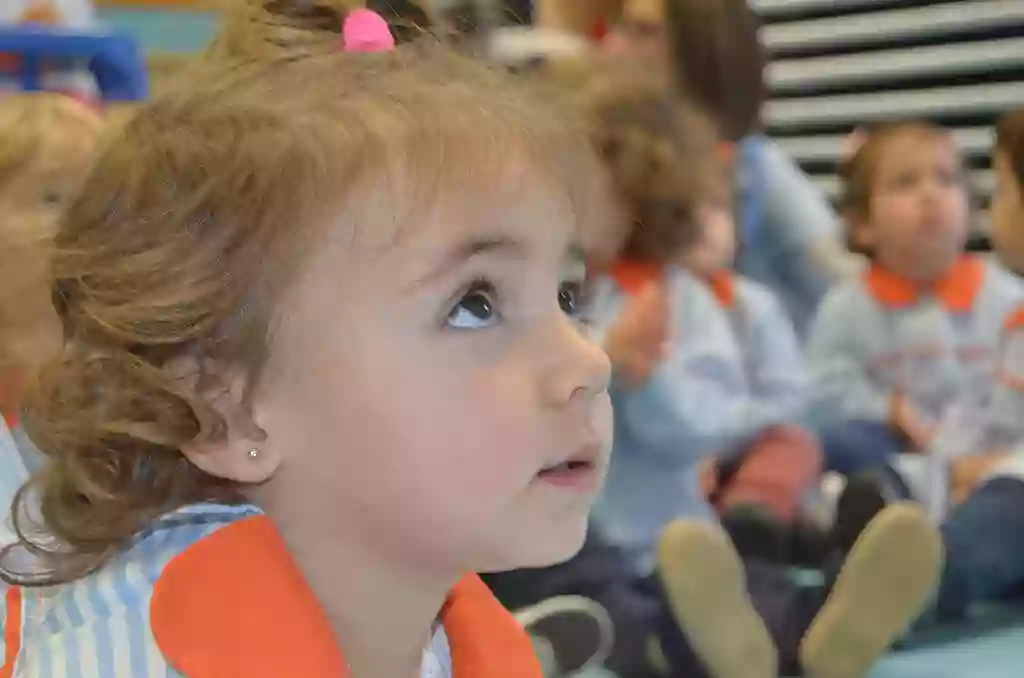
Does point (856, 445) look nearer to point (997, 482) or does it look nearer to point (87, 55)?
point (997, 482)

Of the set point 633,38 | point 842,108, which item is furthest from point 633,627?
point 842,108

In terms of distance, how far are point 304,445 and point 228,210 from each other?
0.35ft

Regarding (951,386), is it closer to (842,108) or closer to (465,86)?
(842,108)

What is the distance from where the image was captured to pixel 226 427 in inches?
23.3

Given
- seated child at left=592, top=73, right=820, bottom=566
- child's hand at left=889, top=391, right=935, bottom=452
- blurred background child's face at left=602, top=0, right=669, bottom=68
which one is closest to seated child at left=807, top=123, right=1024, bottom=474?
child's hand at left=889, top=391, right=935, bottom=452

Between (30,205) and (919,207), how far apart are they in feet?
3.23

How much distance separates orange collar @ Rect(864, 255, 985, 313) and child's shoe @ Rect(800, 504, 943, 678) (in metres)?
0.55

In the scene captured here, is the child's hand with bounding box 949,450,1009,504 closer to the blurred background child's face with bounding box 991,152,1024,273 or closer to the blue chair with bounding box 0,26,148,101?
the blurred background child's face with bounding box 991,152,1024,273

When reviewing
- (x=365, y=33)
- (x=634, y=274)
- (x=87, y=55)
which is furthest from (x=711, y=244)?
(x=365, y=33)

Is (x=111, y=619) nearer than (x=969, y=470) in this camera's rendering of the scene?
Yes

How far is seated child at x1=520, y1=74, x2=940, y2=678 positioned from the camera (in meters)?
0.97

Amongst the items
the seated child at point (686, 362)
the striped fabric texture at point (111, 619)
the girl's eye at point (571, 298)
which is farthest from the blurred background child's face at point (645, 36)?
the striped fabric texture at point (111, 619)

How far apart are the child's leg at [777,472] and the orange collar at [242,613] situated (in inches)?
30.2

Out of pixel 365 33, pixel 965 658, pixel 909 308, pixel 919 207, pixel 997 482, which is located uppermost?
pixel 365 33
